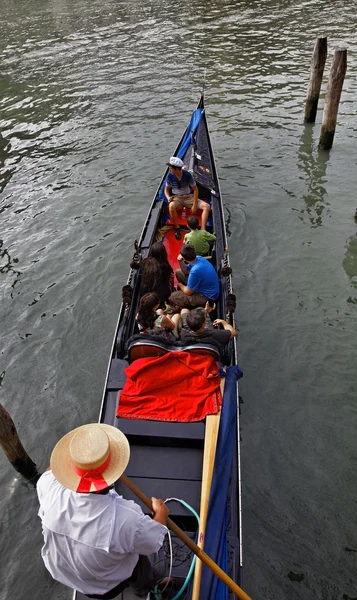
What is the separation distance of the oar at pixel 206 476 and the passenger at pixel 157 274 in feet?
5.53

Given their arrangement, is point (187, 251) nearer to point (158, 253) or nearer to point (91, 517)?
point (158, 253)

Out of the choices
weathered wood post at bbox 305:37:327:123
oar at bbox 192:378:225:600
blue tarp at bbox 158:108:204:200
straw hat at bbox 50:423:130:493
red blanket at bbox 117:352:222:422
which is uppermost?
weathered wood post at bbox 305:37:327:123

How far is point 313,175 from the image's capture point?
9797 mm

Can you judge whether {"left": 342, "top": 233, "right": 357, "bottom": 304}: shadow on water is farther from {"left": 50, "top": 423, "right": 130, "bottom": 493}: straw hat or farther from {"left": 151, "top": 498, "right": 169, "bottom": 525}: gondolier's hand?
{"left": 50, "top": 423, "right": 130, "bottom": 493}: straw hat

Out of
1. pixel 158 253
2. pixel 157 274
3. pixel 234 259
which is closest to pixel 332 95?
pixel 234 259

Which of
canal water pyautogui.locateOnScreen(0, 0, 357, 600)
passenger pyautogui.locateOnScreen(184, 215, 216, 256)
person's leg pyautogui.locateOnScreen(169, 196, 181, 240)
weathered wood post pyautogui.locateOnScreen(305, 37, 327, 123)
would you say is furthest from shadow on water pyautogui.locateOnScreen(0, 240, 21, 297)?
weathered wood post pyautogui.locateOnScreen(305, 37, 327, 123)

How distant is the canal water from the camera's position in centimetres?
426

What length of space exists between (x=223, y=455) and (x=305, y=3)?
2556cm

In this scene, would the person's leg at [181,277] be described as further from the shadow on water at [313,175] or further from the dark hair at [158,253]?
the shadow on water at [313,175]

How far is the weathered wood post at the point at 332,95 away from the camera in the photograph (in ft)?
29.5

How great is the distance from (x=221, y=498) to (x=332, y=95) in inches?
361

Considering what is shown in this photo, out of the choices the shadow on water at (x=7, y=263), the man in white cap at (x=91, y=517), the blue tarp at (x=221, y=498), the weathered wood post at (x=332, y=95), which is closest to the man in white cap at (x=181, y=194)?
the shadow on water at (x=7, y=263)

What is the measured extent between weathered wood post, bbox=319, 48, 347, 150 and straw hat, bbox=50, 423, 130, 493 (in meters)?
9.47

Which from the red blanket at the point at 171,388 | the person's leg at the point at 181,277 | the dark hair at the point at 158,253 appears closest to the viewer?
the red blanket at the point at 171,388
